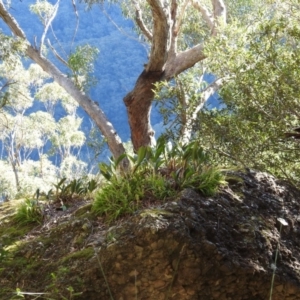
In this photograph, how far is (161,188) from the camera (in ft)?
10.2

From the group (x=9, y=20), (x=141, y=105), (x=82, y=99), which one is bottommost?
(x=141, y=105)

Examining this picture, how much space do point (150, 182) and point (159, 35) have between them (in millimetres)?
2796

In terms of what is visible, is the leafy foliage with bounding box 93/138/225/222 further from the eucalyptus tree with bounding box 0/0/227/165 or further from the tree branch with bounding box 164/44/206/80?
the tree branch with bounding box 164/44/206/80

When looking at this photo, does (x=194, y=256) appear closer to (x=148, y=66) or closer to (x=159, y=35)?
(x=159, y=35)

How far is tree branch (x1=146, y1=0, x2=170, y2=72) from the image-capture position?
517 centimetres

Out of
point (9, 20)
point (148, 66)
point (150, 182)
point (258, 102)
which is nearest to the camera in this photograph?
point (150, 182)

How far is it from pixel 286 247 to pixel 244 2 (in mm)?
7825

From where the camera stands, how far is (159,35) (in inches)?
217

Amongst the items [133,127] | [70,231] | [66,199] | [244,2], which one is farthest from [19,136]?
[70,231]

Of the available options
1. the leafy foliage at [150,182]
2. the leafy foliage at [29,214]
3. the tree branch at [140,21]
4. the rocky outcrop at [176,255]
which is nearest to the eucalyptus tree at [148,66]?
the tree branch at [140,21]

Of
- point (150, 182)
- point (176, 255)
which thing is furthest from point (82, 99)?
point (176, 255)

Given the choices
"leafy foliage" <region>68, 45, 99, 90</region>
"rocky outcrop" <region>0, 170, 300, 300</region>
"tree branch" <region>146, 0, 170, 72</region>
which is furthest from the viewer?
"leafy foliage" <region>68, 45, 99, 90</region>


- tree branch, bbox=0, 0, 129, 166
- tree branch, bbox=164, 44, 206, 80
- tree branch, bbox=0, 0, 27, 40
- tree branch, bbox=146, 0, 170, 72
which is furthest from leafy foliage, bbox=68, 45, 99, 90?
tree branch, bbox=146, 0, 170, 72

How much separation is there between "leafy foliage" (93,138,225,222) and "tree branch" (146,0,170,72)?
2.21m
